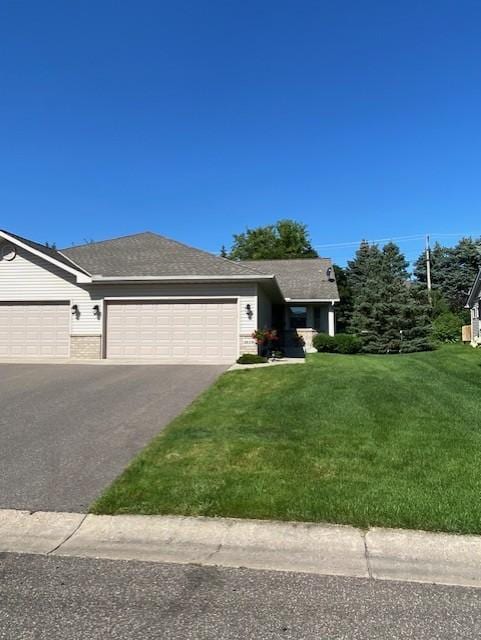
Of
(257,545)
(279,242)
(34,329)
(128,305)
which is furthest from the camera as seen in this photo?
(279,242)

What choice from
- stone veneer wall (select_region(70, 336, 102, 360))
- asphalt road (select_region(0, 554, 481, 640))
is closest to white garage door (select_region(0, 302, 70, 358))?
stone veneer wall (select_region(70, 336, 102, 360))

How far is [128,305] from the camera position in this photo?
18328 mm

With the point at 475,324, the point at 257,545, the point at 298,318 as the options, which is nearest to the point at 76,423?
the point at 257,545

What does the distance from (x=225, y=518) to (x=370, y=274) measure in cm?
4708

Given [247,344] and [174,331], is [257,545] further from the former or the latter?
[174,331]

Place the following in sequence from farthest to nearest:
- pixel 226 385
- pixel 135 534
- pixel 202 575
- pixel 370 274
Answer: pixel 370 274 → pixel 226 385 → pixel 135 534 → pixel 202 575

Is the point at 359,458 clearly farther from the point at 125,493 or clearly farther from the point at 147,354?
the point at 147,354

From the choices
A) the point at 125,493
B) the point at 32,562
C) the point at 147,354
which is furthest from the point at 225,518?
the point at 147,354

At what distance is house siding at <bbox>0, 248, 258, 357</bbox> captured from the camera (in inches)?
698

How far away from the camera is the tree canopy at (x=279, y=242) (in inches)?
2082

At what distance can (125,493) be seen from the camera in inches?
208

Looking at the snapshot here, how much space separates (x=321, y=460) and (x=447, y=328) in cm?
2767

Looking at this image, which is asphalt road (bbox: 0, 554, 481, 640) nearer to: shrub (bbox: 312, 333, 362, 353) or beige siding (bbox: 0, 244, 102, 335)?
beige siding (bbox: 0, 244, 102, 335)

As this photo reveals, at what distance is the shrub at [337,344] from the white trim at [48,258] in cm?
1008
